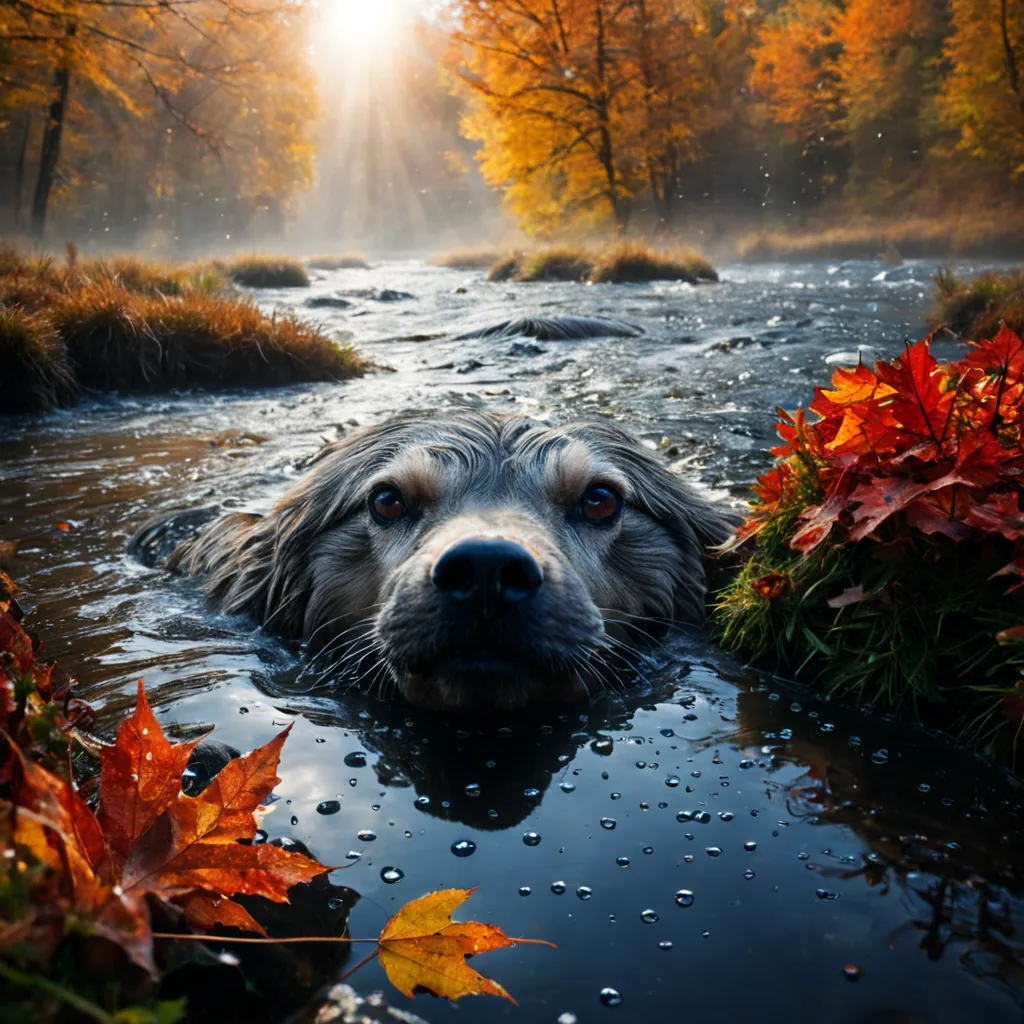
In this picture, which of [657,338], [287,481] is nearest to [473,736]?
[287,481]

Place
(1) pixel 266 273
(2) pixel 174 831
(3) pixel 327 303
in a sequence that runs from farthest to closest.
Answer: (1) pixel 266 273 → (3) pixel 327 303 → (2) pixel 174 831

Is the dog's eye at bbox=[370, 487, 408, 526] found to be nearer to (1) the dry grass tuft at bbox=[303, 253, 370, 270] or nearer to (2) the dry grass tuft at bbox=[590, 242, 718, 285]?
(2) the dry grass tuft at bbox=[590, 242, 718, 285]

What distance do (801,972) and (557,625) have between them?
4.75ft

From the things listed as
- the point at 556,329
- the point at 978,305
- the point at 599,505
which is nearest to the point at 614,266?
the point at 556,329

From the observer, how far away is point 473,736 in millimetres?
3184

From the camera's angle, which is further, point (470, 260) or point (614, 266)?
point (470, 260)

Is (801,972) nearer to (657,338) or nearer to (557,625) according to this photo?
(557,625)

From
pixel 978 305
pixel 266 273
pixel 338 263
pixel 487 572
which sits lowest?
pixel 487 572

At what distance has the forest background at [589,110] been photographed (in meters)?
25.4

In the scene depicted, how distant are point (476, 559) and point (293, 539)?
66.7 inches

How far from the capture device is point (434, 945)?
1.78 m

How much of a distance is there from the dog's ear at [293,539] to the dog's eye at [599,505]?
3.09ft

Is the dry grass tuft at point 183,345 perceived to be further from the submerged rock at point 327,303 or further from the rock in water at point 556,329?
the submerged rock at point 327,303

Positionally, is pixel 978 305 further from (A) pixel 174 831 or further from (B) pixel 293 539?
(A) pixel 174 831
